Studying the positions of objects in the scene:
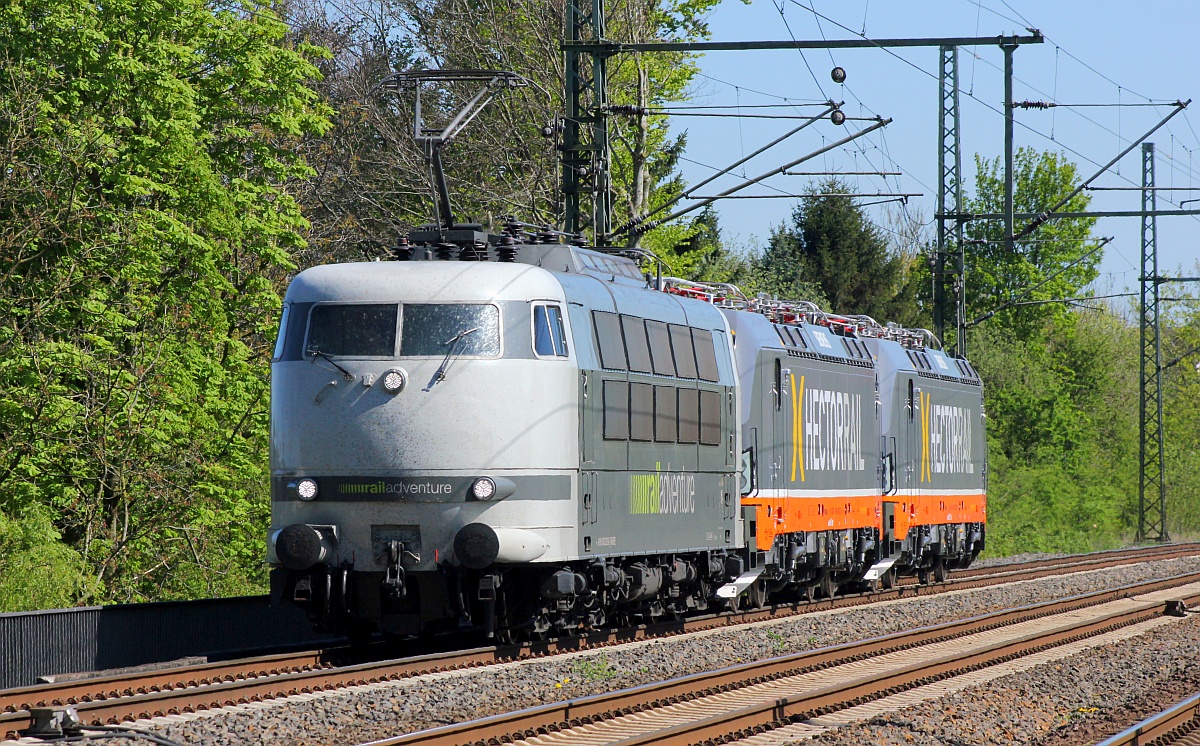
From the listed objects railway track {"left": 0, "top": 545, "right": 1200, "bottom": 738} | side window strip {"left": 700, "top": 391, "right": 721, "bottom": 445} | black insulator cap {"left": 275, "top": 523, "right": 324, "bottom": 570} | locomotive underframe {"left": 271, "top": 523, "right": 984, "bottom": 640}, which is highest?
side window strip {"left": 700, "top": 391, "right": 721, "bottom": 445}

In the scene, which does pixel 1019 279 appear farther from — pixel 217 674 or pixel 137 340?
pixel 217 674

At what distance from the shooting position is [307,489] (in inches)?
540

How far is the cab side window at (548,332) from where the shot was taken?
45.9ft

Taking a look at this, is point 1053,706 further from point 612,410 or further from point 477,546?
point 612,410

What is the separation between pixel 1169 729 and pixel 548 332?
6.07 meters

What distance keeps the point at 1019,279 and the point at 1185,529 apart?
1688cm

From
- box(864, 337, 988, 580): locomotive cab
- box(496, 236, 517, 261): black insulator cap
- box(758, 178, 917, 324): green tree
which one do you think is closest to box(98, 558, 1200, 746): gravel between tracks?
box(496, 236, 517, 261): black insulator cap

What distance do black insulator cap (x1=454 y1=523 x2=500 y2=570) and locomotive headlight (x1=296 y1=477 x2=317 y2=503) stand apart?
1383 mm

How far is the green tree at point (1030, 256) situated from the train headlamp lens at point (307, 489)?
184 ft

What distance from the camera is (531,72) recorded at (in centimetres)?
3472

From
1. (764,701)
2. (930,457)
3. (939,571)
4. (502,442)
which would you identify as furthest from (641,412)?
(939,571)

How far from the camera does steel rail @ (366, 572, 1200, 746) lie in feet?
32.0

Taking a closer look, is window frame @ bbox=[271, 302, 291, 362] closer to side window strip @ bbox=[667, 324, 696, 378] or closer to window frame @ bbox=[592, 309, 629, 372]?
window frame @ bbox=[592, 309, 629, 372]

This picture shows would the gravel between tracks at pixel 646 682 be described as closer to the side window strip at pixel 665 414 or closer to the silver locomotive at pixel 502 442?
the silver locomotive at pixel 502 442
